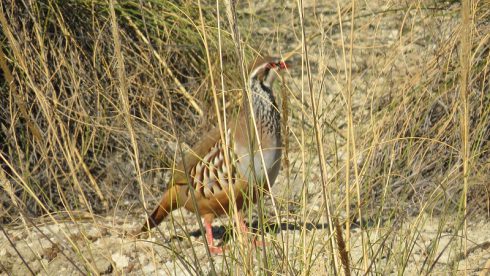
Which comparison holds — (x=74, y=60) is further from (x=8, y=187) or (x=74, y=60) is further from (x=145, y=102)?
(x=8, y=187)

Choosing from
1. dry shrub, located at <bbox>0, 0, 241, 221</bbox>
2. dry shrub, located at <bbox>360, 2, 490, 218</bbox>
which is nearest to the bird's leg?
dry shrub, located at <bbox>0, 0, 241, 221</bbox>

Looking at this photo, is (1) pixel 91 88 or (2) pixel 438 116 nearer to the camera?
(2) pixel 438 116

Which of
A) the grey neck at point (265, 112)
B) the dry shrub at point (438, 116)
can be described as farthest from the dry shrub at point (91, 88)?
the dry shrub at point (438, 116)

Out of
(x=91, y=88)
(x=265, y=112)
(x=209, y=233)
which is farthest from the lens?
(x=91, y=88)

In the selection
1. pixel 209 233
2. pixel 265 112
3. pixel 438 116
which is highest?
pixel 265 112

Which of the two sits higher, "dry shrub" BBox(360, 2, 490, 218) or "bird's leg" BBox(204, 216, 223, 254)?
"dry shrub" BBox(360, 2, 490, 218)

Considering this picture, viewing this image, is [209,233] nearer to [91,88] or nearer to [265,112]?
[265,112]

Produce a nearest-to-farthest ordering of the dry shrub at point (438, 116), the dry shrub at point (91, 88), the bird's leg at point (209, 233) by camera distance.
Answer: the dry shrub at point (438, 116) < the bird's leg at point (209, 233) < the dry shrub at point (91, 88)

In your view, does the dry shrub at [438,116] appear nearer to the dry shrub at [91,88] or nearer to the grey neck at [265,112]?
the grey neck at [265,112]

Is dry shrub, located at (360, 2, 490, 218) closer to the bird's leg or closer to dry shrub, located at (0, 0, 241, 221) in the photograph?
the bird's leg

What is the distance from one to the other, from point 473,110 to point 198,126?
1719mm

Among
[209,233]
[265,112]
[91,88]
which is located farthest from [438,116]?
[91,88]

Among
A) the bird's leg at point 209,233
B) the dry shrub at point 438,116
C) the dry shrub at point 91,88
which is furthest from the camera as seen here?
the dry shrub at point 91,88

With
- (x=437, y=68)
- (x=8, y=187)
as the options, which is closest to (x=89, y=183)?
(x=437, y=68)
